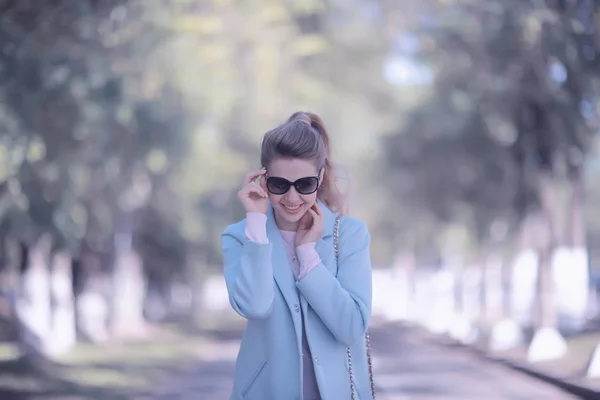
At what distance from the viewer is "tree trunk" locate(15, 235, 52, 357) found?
21.4 metres

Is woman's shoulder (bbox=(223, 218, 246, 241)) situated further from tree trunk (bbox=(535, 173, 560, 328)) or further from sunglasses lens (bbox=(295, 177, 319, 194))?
tree trunk (bbox=(535, 173, 560, 328))

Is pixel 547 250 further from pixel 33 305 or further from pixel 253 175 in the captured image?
pixel 253 175

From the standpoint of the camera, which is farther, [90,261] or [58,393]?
[90,261]

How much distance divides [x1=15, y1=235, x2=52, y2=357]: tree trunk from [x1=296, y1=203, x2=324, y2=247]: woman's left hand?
17.8 meters

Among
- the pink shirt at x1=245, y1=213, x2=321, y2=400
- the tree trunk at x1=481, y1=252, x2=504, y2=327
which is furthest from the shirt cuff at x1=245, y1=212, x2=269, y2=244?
the tree trunk at x1=481, y1=252, x2=504, y2=327

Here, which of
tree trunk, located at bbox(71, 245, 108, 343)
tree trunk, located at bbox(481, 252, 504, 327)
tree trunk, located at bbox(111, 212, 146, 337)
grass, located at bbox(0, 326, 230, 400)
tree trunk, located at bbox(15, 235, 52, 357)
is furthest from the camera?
tree trunk, located at bbox(481, 252, 504, 327)

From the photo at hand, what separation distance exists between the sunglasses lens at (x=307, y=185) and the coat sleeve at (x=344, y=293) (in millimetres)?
218

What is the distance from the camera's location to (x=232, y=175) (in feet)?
110

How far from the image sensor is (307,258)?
11.1ft

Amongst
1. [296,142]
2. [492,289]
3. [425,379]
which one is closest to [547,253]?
[425,379]

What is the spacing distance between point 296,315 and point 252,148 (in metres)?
30.9

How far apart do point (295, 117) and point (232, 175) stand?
98.4 ft

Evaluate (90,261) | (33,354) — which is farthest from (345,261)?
(90,261)

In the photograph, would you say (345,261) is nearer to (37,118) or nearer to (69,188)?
(37,118)
